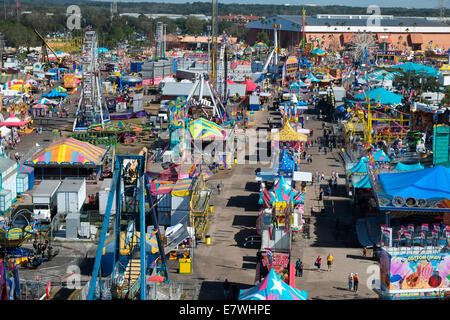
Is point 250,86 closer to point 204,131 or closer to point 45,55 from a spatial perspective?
point 204,131

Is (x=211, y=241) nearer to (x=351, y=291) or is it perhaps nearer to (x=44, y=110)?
(x=351, y=291)

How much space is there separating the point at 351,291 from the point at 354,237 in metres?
4.68

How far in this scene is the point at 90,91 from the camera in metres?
41.9

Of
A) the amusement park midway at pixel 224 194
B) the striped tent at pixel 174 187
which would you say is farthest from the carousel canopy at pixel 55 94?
the striped tent at pixel 174 187

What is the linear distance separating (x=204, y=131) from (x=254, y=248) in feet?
44.4

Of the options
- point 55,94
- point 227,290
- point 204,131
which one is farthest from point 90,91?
point 227,290

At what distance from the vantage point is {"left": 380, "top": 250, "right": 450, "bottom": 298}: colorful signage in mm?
17250

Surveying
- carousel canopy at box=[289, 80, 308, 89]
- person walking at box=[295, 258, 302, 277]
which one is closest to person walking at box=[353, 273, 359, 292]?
person walking at box=[295, 258, 302, 277]

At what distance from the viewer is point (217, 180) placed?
31.4m

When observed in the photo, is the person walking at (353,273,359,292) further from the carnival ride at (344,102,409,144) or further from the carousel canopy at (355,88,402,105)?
the carousel canopy at (355,88,402,105)

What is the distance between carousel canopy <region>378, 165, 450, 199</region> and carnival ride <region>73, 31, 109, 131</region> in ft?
72.5

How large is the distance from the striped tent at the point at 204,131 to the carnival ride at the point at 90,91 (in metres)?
7.86

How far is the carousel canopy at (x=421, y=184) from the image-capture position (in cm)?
2186

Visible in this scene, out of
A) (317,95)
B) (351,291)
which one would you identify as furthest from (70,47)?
(351,291)
